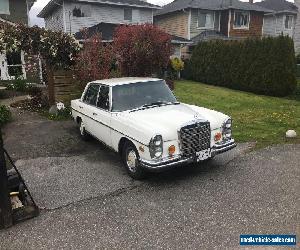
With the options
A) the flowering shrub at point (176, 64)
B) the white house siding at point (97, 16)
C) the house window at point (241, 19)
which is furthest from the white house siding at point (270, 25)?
the flowering shrub at point (176, 64)

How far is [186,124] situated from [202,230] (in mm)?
1941

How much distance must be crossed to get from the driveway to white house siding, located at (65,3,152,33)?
17926mm

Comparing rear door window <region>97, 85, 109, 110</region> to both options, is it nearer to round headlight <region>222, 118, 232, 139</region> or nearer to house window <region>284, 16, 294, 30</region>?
round headlight <region>222, 118, 232, 139</region>

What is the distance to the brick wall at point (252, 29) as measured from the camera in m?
29.0

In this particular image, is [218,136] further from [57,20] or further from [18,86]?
[57,20]

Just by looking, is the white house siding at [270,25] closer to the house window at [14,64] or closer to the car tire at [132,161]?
the house window at [14,64]

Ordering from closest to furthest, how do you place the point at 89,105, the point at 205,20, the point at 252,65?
the point at 89,105, the point at 252,65, the point at 205,20

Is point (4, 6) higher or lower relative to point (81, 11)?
lower

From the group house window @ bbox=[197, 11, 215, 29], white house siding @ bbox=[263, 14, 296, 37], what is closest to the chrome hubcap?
house window @ bbox=[197, 11, 215, 29]

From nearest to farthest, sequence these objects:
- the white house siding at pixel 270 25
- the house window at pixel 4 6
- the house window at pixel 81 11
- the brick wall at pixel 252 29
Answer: the house window at pixel 4 6 → the house window at pixel 81 11 → the brick wall at pixel 252 29 → the white house siding at pixel 270 25

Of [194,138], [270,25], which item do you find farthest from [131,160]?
[270,25]

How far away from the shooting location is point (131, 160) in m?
5.97

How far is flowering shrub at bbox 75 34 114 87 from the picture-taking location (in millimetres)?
11047

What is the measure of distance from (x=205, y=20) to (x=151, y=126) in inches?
1003
